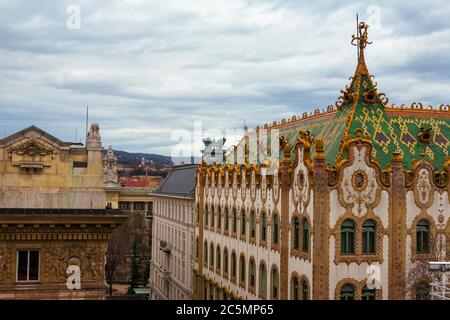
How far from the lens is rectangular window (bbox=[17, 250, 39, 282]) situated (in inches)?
1087

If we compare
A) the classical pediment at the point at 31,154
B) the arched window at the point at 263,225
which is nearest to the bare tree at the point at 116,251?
the arched window at the point at 263,225

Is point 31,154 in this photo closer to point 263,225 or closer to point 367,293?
point 263,225

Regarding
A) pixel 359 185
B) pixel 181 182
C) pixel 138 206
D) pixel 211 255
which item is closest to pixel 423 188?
pixel 359 185

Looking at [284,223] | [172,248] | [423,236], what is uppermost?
[284,223]

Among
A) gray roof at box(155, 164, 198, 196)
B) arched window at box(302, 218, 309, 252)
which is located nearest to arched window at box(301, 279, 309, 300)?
arched window at box(302, 218, 309, 252)

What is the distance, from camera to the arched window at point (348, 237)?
35.0m

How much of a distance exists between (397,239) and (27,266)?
2038 cm

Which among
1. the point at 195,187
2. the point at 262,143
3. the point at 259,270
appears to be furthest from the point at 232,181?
the point at 195,187

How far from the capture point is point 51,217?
27.2 m

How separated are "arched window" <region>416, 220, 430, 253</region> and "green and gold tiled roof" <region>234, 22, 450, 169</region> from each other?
3.72 metres

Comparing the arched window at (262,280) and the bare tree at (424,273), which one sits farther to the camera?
the arched window at (262,280)

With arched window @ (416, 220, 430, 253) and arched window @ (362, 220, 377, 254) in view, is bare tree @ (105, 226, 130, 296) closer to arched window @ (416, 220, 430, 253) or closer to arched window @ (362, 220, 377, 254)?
arched window @ (362, 220, 377, 254)

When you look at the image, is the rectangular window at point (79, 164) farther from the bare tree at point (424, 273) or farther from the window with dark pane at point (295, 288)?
the bare tree at point (424, 273)

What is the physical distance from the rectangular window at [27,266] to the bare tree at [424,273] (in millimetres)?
20891
